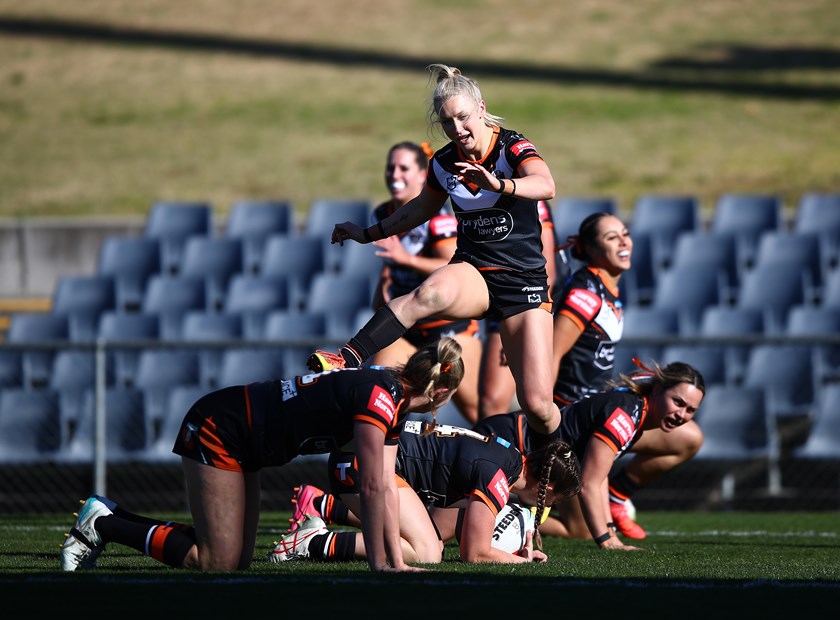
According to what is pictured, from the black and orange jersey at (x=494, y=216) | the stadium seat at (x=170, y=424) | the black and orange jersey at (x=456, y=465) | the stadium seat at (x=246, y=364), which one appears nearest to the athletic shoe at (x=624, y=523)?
the black and orange jersey at (x=456, y=465)

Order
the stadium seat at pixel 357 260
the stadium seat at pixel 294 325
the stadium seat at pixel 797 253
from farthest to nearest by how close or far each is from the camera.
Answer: the stadium seat at pixel 357 260
the stadium seat at pixel 797 253
the stadium seat at pixel 294 325

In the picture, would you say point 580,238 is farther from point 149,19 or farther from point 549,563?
point 149,19

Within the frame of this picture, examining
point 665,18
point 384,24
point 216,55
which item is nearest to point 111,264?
point 216,55

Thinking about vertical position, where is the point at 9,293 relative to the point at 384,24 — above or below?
below

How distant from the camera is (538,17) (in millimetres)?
24734

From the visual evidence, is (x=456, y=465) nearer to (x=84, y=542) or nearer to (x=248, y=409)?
(x=248, y=409)

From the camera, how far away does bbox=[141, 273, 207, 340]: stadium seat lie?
12.5m

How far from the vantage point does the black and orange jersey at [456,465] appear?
18.2ft

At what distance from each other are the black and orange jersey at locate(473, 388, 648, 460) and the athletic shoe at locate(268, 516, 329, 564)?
3.45ft

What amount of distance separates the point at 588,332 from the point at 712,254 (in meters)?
5.96

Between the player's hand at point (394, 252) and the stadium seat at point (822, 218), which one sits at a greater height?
the stadium seat at point (822, 218)

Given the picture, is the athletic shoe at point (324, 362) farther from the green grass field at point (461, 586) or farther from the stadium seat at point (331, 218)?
the stadium seat at point (331, 218)

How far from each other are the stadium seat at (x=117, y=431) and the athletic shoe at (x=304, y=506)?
15.1 ft

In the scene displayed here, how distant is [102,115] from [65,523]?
14562mm
